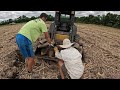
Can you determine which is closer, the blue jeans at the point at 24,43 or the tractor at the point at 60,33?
the blue jeans at the point at 24,43

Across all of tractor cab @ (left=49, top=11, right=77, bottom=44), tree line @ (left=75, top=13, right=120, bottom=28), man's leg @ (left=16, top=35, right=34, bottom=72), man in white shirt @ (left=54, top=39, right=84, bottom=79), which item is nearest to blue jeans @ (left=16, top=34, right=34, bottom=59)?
man's leg @ (left=16, top=35, right=34, bottom=72)

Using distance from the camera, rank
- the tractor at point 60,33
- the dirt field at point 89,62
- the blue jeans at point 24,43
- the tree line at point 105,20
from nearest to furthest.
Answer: the blue jeans at point 24,43 < the dirt field at point 89,62 < the tractor at point 60,33 < the tree line at point 105,20

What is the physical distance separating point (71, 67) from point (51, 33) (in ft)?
5.96

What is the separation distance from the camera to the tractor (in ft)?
19.8

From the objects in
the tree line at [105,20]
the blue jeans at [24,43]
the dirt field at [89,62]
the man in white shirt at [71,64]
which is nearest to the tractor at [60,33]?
the dirt field at [89,62]

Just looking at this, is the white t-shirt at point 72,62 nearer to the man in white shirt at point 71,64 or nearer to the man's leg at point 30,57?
the man in white shirt at point 71,64

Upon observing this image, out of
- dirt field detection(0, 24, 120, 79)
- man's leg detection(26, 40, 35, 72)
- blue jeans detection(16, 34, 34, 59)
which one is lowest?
dirt field detection(0, 24, 120, 79)

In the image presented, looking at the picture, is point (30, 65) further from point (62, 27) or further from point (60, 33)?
point (62, 27)

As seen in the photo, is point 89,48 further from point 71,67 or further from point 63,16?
point 71,67

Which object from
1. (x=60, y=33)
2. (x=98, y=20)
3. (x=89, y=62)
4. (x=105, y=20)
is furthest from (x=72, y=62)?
(x=98, y=20)

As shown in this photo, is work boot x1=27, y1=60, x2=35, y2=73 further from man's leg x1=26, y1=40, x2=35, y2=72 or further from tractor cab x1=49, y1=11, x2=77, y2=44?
tractor cab x1=49, y1=11, x2=77, y2=44

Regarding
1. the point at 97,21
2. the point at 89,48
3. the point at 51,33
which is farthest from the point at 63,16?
the point at 97,21

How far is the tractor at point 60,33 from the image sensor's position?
6.03m
